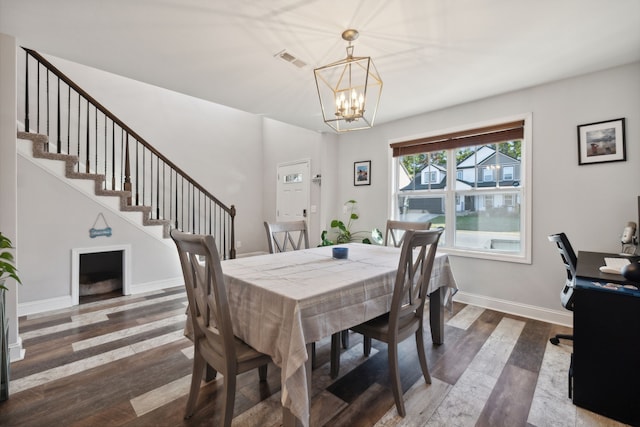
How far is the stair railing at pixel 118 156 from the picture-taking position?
3.90 m

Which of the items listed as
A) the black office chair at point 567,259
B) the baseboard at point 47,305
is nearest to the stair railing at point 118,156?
the baseboard at point 47,305

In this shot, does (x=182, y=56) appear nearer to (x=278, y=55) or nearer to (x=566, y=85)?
(x=278, y=55)

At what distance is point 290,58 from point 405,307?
7.13 feet

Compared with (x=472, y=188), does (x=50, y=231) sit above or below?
below

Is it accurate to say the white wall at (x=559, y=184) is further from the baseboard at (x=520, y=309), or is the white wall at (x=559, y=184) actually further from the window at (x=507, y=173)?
the window at (x=507, y=173)

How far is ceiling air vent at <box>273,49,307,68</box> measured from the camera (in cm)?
237

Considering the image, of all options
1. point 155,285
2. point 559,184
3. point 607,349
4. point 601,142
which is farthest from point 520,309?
point 155,285

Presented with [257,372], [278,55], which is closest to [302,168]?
[278,55]

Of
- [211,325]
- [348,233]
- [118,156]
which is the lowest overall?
[211,325]

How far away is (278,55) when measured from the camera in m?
2.41

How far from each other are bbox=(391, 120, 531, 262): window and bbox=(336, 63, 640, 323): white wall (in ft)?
0.43

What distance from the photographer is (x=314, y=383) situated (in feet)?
6.24

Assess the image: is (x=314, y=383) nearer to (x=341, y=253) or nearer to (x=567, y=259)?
(x=341, y=253)

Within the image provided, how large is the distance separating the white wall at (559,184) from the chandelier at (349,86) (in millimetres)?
565
